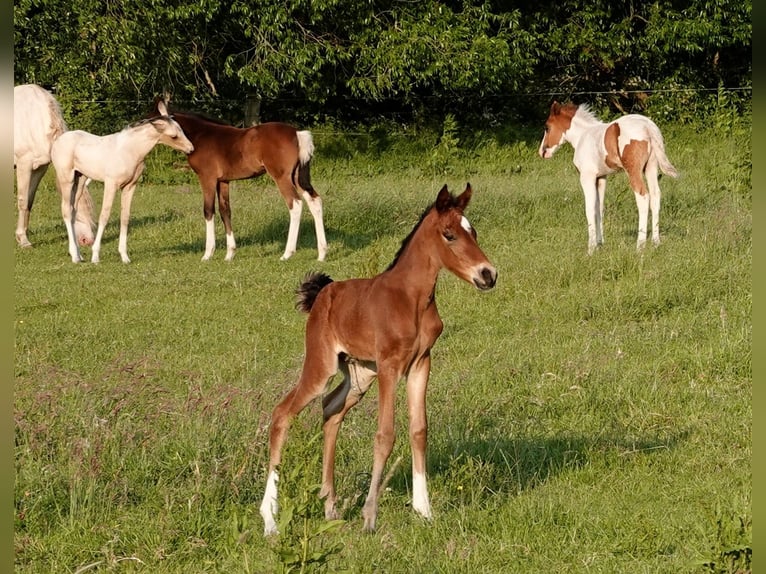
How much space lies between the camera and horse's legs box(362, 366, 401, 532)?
498cm

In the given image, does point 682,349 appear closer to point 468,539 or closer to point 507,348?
point 507,348

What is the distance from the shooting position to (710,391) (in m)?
7.53

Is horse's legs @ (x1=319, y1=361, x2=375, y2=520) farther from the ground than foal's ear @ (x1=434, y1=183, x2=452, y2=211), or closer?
closer

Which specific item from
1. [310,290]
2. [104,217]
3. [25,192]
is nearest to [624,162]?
[104,217]

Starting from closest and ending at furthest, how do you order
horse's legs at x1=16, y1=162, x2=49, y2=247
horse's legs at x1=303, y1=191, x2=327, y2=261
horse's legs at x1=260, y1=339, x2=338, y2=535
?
horse's legs at x1=260, y1=339, x2=338, y2=535 → horse's legs at x1=303, y1=191, x2=327, y2=261 → horse's legs at x1=16, y1=162, x2=49, y2=247

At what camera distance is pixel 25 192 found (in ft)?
52.1

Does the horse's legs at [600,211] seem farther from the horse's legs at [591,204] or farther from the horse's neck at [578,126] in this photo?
the horse's neck at [578,126]

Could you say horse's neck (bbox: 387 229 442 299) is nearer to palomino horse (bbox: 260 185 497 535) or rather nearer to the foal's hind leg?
palomino horse (bbox: 260 185 497 535)

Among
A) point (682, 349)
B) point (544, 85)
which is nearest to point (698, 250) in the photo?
point (682, 349)

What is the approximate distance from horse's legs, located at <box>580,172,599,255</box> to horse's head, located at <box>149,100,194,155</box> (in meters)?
5.34

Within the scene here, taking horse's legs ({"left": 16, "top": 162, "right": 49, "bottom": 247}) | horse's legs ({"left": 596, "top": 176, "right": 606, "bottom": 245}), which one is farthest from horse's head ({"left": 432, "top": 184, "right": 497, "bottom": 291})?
horse's legs ({"left": 16, "top": 162, "right": 49, "bottom": 247})

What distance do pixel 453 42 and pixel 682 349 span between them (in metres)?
14.4

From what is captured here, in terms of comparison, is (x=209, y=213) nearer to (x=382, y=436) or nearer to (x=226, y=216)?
(x=226, y=216)

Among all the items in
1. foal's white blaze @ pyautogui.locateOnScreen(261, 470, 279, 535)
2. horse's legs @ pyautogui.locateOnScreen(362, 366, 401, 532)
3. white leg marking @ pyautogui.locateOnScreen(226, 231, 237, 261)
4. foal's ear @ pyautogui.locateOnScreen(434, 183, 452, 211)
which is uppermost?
foal's ear @ pyautogui.locateOnScreen(434, 183, 452, 211)
